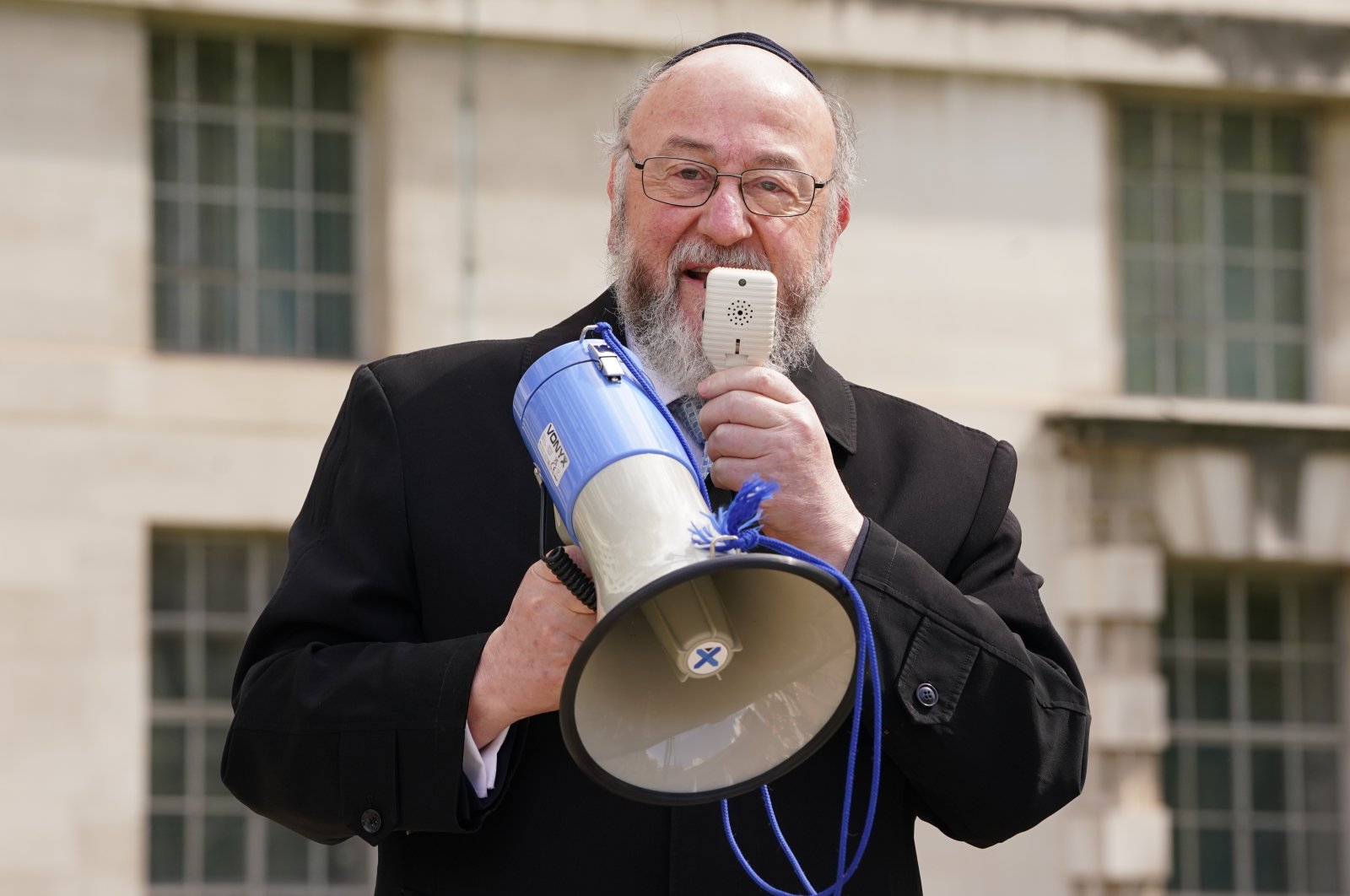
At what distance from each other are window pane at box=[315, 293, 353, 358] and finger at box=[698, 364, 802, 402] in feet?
35.2

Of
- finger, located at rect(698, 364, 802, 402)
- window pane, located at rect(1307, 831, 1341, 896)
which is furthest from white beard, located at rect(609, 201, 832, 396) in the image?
window pane, located at rect(1307, 831, 1341, 896)

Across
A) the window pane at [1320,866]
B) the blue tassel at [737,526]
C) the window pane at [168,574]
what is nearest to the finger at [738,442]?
the blue tassel at [737,526]

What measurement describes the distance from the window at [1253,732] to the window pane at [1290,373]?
114 centimetres

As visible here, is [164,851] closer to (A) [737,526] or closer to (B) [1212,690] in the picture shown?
(B) [1212,690]

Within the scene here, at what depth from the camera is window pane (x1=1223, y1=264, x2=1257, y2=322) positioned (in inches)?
580

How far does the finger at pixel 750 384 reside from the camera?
3.02 m

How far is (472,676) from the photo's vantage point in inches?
124

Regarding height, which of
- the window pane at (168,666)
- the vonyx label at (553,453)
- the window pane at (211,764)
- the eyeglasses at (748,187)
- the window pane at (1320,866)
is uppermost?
the eyeglasses at (748,187)

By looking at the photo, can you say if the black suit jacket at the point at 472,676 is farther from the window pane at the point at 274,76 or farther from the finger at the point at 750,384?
the window pane at the point at 274,76

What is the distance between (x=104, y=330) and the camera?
509 inches

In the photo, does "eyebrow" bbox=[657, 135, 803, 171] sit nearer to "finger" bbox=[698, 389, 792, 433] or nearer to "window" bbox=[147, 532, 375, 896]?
"finger" bbox=[698, 389, 792, 433]

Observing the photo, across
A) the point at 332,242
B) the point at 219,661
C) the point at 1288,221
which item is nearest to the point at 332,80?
the point at 332,242

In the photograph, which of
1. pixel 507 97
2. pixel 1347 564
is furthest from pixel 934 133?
pixel 1347 564

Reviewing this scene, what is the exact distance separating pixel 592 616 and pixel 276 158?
1090 centimetres
